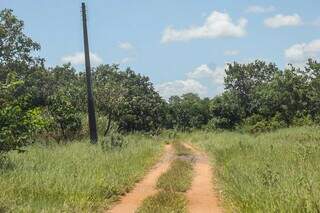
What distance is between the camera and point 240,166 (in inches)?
659

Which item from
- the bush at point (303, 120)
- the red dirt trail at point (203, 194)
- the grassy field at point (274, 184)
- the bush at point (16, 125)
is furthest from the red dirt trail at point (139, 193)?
the bush at point (303, 120)

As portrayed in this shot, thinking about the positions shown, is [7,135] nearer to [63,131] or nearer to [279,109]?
[63,131]

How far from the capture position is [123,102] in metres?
43.1

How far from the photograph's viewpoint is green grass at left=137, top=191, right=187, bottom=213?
11.8 m

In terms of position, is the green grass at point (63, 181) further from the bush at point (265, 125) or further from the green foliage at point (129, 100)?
the bush at point (265, 125)

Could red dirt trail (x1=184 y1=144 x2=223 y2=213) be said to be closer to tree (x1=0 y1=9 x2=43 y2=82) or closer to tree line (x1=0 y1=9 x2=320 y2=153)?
tree line (x1=0 y1=9 x2=320 y2=153)

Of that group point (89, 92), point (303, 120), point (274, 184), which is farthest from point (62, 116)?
point (303, 120)

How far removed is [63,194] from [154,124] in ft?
158

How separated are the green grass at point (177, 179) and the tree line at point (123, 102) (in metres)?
3.95

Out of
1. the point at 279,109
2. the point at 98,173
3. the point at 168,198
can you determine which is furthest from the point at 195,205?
the point at 279,109

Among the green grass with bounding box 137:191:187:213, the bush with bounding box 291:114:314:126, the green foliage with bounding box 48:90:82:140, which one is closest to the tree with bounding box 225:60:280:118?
the bush with bounding box 291:114:314:126

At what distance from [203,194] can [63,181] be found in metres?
3.54

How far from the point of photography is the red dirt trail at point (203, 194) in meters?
12.7

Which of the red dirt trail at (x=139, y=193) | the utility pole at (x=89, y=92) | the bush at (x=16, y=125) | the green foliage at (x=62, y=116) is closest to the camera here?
the red dirt trail at (x=139, y=193)
